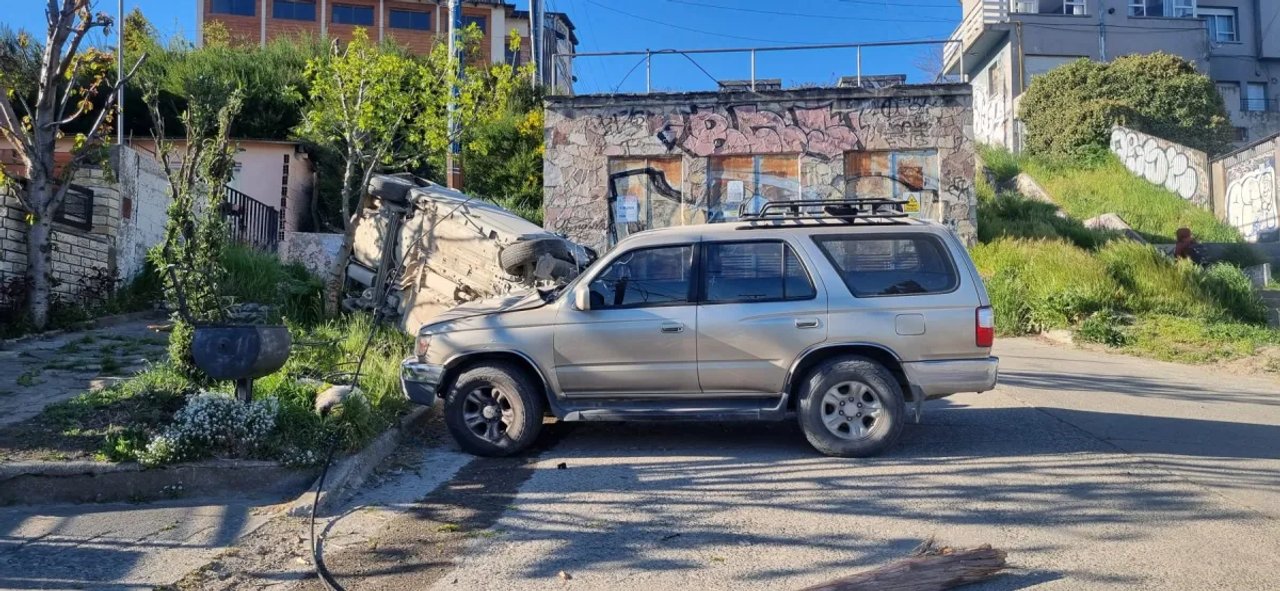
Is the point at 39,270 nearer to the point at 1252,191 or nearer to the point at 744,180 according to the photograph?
the point at 744,180

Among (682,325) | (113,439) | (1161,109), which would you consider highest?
(1161,109)

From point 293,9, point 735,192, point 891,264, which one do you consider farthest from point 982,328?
point 293,9

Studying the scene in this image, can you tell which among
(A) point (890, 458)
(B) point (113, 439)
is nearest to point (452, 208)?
(B) point (113, 439)

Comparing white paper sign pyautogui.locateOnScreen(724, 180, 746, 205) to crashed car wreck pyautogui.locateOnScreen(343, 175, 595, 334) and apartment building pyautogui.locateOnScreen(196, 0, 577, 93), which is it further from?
apartment building pyautogui.locateOnScreen(196, 0, 577, 93)

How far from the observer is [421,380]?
22.6 ft

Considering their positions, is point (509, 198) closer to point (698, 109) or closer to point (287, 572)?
point (698, 109)

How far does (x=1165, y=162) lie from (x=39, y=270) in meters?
27.8

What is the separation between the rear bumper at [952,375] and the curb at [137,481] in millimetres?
4213

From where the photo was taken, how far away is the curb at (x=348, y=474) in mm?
5594

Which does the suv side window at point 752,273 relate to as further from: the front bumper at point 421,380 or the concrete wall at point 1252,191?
the concrete wall at point 1252,191

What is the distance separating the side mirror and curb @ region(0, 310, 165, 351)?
814 cm

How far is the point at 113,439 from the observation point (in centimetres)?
613

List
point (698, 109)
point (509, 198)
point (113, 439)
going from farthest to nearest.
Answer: point (509, 198)
point (698, 109)
point (113, 439)

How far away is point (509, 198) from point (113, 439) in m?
15.6
